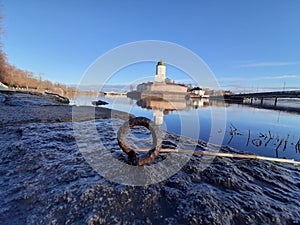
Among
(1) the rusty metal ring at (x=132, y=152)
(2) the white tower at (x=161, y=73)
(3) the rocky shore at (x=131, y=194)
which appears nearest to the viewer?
(3) the rocky shore at (x=131, y=194)

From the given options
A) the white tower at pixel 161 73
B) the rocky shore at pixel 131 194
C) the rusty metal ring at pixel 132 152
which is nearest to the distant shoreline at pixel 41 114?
the rocky shore at pixel 131 194

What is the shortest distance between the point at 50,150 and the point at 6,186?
1766 millimetres

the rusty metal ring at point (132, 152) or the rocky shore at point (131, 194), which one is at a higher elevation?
the rusty metal ring at point (132, 152)

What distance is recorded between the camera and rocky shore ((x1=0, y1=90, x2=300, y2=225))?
242cm

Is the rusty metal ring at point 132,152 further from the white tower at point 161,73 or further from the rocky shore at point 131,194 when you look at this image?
the white tower at point 161,73

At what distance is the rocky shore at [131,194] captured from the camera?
242 centimetres

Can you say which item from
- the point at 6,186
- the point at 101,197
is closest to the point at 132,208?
the point at 101,197

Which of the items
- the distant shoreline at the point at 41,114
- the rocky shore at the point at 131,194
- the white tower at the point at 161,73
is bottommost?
the rocky shore at the point at 131,194

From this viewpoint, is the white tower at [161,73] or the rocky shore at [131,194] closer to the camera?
the rocky shore at [131,194]

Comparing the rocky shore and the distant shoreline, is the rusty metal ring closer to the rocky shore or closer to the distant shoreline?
the rocky shore

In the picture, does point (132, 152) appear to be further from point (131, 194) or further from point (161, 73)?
point (161, 73)

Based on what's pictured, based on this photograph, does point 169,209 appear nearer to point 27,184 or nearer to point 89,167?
point 89,167

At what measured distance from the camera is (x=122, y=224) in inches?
90.4

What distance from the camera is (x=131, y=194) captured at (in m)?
2.95
